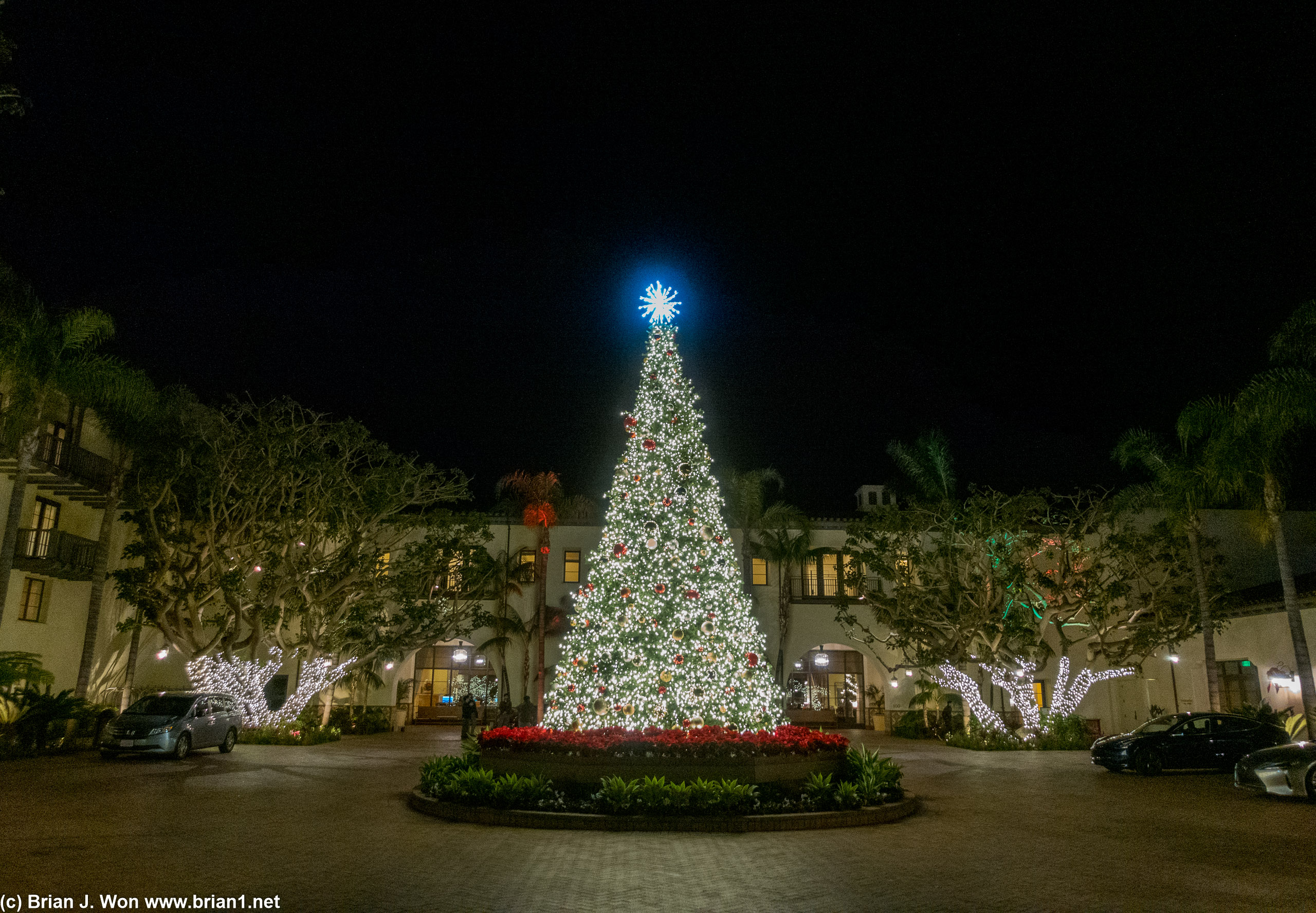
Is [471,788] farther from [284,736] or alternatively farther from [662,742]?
[284,736]

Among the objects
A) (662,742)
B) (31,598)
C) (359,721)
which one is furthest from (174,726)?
(662,742)

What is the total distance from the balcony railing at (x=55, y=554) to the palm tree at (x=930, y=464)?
26.6 m

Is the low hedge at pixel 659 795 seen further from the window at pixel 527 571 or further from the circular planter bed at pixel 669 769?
the window at pixel 527 571

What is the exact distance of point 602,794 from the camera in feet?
37.6

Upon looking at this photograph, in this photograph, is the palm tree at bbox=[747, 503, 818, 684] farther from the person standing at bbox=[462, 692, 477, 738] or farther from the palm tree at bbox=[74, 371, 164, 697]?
the palm tree at bbox=[74, 371, 164, 697]

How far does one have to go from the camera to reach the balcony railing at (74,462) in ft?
79.4

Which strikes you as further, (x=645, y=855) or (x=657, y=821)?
(x=657, y=821)

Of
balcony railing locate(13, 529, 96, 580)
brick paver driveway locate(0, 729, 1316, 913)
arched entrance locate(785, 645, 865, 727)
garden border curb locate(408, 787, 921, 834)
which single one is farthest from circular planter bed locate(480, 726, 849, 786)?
arched entrance locate(785, 645, 865, 727)

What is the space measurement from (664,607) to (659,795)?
348 cm

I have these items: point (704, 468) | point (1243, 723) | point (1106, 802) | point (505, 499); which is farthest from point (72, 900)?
point (505, 499)

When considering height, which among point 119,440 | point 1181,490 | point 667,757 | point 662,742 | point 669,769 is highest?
point 119,440

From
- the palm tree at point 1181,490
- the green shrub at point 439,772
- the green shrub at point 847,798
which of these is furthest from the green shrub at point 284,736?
the palm tree at point 1181,490

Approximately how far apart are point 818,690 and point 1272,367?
21.2m

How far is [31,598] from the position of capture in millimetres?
25016
